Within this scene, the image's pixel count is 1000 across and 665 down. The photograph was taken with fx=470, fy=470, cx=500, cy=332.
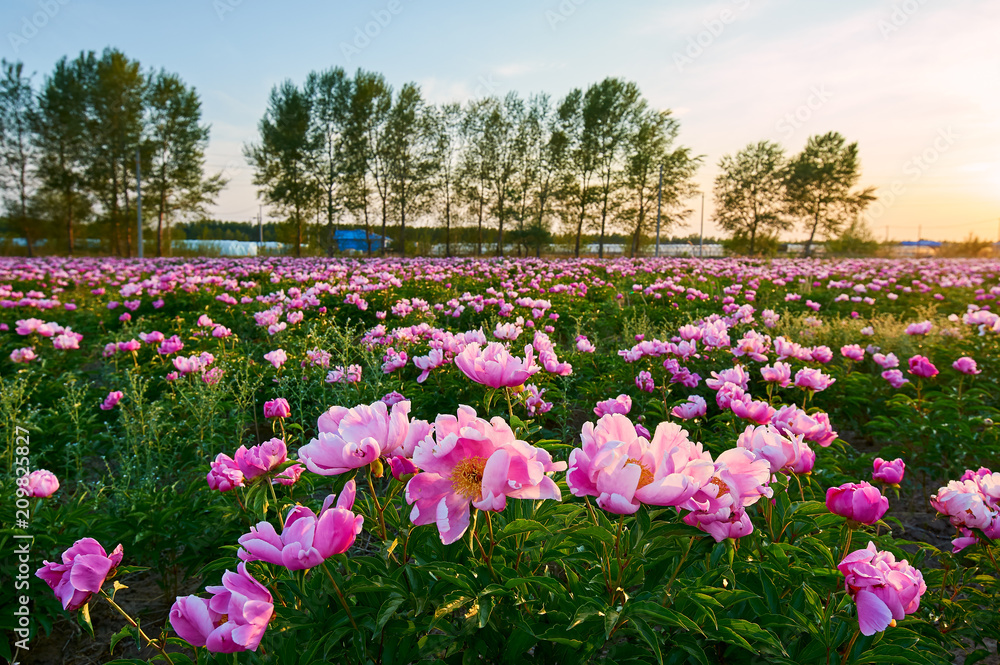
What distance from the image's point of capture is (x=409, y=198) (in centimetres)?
3144

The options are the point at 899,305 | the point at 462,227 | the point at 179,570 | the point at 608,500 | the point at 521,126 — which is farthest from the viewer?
the point at 462,227

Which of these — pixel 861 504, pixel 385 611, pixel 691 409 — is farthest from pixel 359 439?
pixel 691 409

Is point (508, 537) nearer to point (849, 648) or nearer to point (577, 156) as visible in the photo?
point (849, 648)

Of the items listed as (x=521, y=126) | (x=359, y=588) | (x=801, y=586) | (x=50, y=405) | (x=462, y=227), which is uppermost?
(x=521, y=126)

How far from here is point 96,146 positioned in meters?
26.1

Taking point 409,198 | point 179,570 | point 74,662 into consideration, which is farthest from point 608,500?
point 409,198

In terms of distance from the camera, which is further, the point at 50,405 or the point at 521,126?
the point at 521,126

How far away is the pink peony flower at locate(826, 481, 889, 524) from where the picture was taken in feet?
3.81

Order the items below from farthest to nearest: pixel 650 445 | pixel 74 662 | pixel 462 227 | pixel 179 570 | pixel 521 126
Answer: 1. pixel 462 227
2. pixel 521 126
3. pixel 179 570
4. pixel 74 662
5. pixel 650 445

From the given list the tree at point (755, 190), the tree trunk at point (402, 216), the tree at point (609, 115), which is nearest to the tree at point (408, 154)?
the tree trunk at point (402, 216)

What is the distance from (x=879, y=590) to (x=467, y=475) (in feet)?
2.80

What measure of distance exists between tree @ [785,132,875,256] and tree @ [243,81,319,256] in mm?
37227

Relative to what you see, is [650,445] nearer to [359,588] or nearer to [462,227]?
[359,588]

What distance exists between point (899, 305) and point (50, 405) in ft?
40.5
